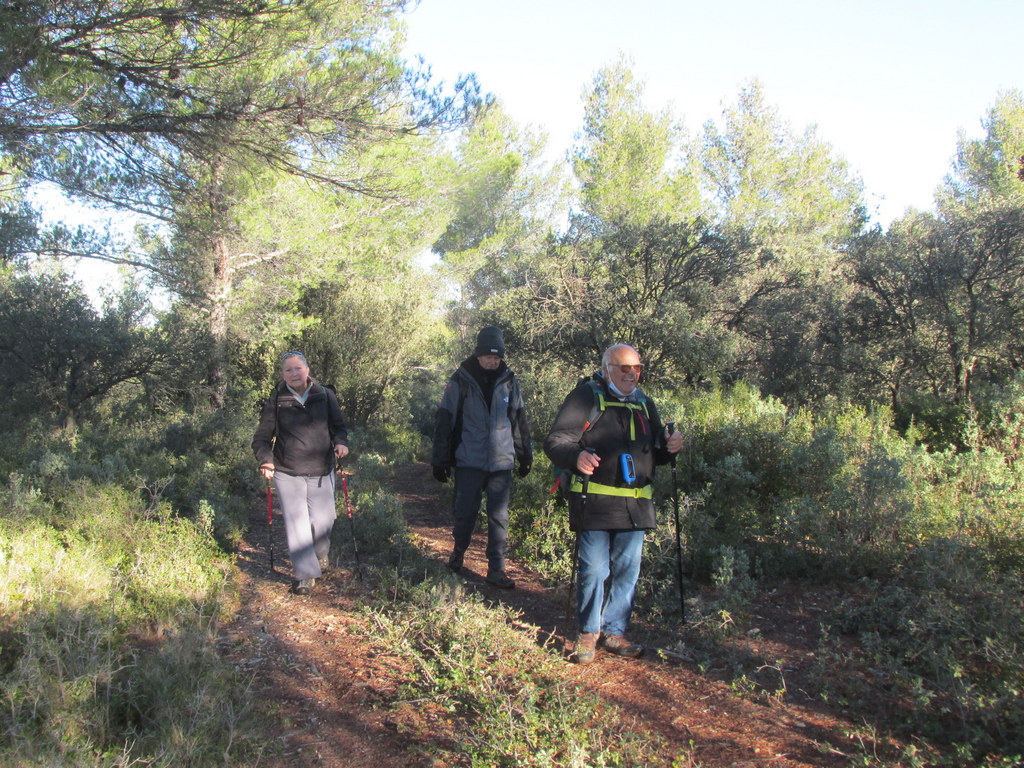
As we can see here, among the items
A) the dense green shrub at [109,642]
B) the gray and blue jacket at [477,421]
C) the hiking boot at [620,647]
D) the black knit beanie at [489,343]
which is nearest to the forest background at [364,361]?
the dense green shrub at [109,642]

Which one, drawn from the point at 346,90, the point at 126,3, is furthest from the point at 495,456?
the point at 126,3

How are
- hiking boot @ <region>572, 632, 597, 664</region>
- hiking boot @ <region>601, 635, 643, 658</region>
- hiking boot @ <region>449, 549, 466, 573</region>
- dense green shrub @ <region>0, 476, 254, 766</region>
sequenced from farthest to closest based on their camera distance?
hiking boot @ <region>449, 549, 466, 573</region> → hiking boot @ <region>601, 635, 643, 658</region> → hiking boot @ <region>572, 632, 597, 664</region> → dense green shrub @ <region>0, 476, 254, 766</region>

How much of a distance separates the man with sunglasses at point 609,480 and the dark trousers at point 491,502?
60.3 inches

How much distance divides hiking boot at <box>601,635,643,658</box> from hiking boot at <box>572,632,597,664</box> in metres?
0.12

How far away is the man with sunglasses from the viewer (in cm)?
408

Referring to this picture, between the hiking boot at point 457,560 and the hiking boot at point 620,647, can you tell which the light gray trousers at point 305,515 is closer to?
the hiking boot at point 457,560

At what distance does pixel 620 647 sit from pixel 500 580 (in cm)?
155

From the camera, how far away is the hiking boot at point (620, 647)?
4164 mm

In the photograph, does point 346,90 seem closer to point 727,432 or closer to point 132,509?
point 132,509

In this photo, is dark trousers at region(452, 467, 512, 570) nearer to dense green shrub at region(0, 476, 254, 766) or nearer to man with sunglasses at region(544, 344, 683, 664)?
man with sunglasses at region(544, 344, 683, 664)

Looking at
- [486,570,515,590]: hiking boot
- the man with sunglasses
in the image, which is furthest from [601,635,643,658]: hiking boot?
[486,570,515,590]: hiking boot

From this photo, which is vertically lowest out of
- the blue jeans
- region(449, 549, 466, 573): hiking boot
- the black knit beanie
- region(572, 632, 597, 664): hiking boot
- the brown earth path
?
the brown earth path

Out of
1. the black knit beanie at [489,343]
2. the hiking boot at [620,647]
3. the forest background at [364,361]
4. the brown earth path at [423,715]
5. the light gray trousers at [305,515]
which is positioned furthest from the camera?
the black knit beanie at [489,343]

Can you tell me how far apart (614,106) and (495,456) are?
23.6 m
